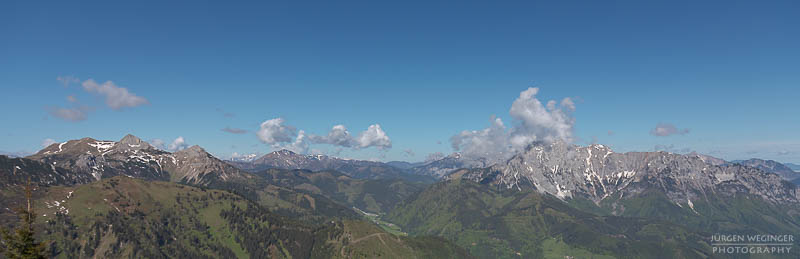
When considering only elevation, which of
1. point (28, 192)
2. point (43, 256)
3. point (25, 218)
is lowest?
point (43, 256)

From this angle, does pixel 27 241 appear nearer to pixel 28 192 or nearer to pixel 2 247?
pixel 2 247

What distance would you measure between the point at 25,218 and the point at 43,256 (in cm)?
1211

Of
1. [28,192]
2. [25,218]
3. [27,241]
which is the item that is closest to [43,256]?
[27,241]

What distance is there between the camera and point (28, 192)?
50.9 m

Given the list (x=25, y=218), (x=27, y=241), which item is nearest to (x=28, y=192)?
(x=25, y=218)

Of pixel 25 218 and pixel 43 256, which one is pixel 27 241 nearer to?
pixel 43 256

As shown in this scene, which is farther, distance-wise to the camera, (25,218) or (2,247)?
(2,247)

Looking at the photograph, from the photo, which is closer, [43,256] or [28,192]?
[28,192]

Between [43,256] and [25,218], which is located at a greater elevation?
[25,218]

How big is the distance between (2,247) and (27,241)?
12.2 ft

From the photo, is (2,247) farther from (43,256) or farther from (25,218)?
(25,218)

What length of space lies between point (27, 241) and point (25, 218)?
8431 millimetres

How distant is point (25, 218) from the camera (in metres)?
53.6

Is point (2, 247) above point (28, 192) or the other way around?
the other way around
